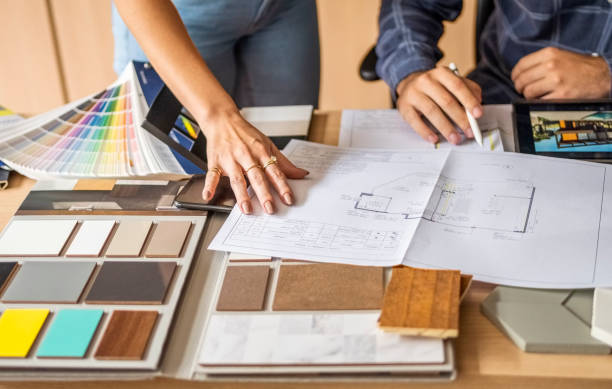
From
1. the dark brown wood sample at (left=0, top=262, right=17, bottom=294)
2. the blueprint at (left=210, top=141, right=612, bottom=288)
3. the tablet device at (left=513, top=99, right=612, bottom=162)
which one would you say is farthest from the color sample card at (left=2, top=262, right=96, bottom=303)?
the tablet device at (left=513, top=99, right=612, bottom=162)

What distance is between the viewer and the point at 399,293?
53cm

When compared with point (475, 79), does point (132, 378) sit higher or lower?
higher

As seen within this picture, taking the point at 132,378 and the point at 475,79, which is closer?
the point at 132,378

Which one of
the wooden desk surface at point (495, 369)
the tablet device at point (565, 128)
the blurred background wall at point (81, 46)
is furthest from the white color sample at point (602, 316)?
the blurred background wall at point (81, 46)

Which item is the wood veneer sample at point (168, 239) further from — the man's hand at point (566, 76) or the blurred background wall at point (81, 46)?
the blurred background wall at point (81, 46)

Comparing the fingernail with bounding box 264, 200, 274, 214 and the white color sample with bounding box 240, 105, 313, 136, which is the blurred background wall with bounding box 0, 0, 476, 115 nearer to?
the white color sample with bounding box 240, 105, 313, 136

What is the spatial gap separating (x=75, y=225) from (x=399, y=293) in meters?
0.42

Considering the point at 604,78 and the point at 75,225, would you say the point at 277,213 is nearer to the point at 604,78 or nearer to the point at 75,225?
the point at 75,225

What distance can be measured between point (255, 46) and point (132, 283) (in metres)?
0.73

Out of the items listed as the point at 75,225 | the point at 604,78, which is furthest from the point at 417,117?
the point at 75,225

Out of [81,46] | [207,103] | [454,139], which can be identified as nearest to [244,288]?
[207,103]

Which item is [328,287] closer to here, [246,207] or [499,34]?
[246,207]

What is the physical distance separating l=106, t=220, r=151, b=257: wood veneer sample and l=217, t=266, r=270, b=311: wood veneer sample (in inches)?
4.9

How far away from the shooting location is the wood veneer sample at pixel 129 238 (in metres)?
0.62
